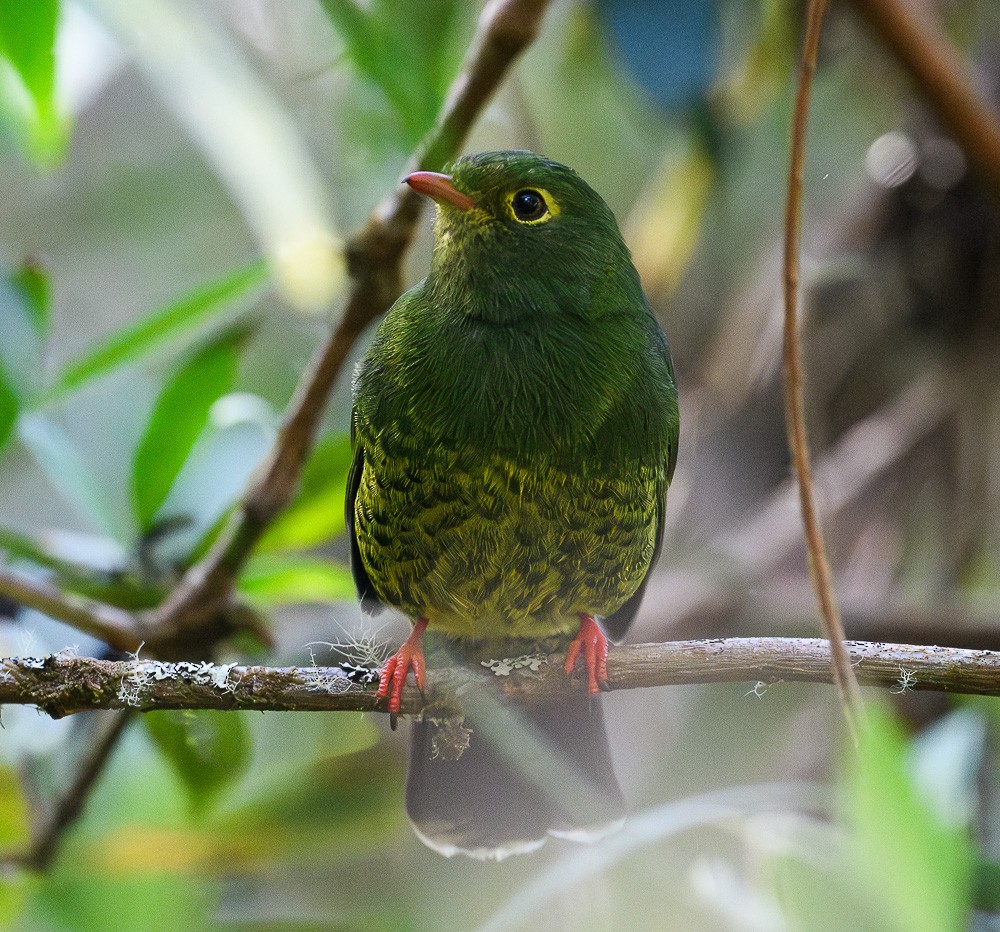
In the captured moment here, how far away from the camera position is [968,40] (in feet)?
11.5

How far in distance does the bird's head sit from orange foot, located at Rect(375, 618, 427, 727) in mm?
538

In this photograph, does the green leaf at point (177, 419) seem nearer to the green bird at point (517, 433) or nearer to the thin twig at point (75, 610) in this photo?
the thin twig at point (75, 610)

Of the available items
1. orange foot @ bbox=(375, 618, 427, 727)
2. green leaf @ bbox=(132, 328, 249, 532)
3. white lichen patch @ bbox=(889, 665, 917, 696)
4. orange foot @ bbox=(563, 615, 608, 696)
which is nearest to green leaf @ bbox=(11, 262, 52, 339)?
green leaf @ bbox=(132, 328, 249, 532)

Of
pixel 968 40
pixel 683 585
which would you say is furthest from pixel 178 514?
pixel 968 40

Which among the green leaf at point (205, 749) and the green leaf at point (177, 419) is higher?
the green leaf at point (177, 419)

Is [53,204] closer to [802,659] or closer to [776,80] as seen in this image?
[776,80]

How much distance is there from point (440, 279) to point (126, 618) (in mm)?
1010

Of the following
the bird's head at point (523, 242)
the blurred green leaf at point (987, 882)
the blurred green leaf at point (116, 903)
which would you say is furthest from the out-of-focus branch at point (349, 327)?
the blurred green leaf at point (987, 882)

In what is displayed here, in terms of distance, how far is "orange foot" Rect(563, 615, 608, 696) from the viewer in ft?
5.80

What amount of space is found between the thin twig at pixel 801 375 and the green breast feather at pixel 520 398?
Result: 0.24 metres

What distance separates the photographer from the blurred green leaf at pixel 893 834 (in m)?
0.93

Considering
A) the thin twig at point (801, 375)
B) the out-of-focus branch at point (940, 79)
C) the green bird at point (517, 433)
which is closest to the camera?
the thin twig at point (801, 375)

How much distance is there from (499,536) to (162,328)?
0.81 m

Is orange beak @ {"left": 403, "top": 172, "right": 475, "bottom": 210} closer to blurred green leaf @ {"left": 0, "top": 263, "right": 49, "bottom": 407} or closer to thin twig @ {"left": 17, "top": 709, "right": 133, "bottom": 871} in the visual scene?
blurred green leaf @ {"left": 0, "top": 263, "right": 49, "bottom": 407}
